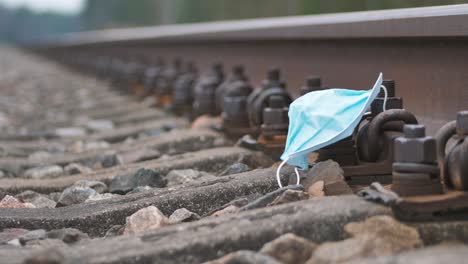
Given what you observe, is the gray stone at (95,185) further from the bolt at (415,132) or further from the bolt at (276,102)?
the bolt at (415,132)

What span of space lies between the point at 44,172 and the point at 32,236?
1.74 metres

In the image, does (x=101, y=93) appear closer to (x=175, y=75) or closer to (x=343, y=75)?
(x=175, y=75)

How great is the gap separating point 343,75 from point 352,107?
64.1 inches

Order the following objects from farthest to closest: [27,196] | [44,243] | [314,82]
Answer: [314,82]
[27,196]
[44,243]

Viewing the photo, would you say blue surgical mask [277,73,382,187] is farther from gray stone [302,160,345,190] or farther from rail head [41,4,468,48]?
rail head [41,4,468,48]

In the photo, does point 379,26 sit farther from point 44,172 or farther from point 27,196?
point 44,172

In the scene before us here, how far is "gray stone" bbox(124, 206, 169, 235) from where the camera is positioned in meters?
2.79

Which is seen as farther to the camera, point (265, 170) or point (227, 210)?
point (265, 170)

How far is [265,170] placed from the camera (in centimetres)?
327

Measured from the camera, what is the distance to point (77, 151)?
539cm

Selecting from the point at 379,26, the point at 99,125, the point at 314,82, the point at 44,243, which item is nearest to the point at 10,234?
the point at 44,243

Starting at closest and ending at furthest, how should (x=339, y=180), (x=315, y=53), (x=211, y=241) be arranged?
(x=211, y=241), (x=339, y=180), (x=315, y=53)

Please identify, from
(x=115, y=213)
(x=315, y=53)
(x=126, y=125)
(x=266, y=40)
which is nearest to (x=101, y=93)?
(x=126, y=125)

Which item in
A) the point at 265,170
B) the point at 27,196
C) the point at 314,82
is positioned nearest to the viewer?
the point at 265,170
